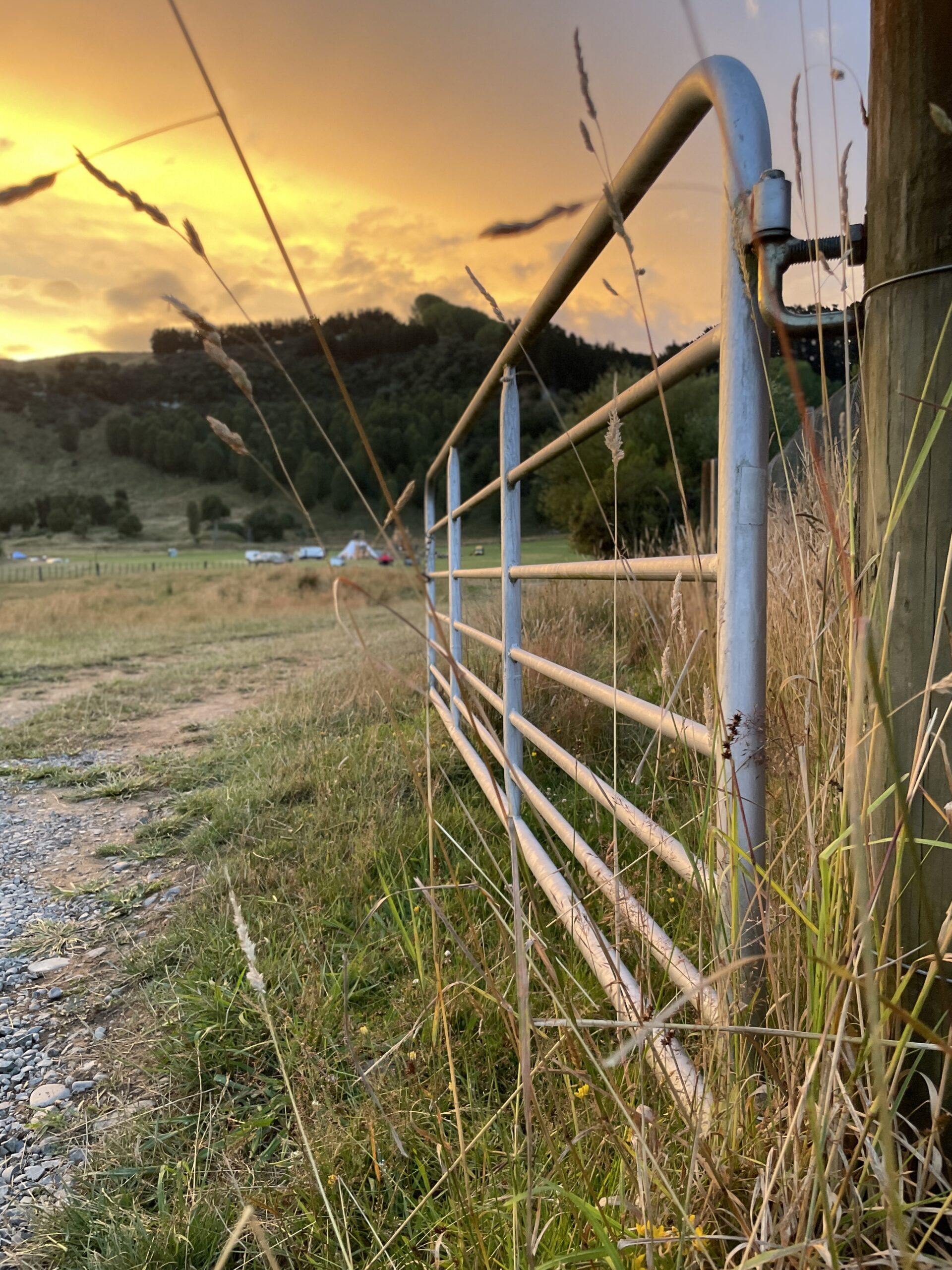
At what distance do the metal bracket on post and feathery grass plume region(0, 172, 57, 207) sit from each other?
0.76m

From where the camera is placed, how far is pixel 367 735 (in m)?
3.94

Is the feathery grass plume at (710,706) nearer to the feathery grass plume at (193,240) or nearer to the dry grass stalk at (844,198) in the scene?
the dry grass stalk at (844,198)

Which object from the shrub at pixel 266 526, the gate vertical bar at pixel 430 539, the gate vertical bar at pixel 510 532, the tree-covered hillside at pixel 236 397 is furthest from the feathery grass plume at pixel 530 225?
the shrub at pixel 266 526

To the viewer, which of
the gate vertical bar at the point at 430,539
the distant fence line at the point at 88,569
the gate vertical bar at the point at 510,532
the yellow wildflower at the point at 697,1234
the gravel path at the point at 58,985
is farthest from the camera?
the distant fence line at the point at 88,569

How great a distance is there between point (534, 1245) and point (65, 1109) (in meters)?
1.37

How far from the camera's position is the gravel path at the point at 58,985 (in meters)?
1.50

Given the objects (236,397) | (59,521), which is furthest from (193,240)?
(236,397)

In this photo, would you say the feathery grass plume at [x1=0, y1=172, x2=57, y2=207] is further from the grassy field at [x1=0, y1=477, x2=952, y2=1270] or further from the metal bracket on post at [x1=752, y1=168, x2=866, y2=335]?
the metal bracket on post at [x1=752, y1=168, x2=866, y2=335]

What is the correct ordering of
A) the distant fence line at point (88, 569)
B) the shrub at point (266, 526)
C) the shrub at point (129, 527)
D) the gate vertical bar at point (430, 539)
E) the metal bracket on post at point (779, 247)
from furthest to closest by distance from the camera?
the shrub at point (129, 527) < the shrub at point (266, 526) < the distant fence line at point (88, 569) < the gate vertical bar at point (430, 539) < the metal bracket on post at point (779, 247)

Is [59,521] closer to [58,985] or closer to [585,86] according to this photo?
[58,985]

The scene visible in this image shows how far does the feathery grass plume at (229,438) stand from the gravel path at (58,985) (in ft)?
4.50

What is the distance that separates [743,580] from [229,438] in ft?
2.15

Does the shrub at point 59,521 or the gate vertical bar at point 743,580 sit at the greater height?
the shrub at point 59,521

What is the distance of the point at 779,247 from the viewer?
80cm
